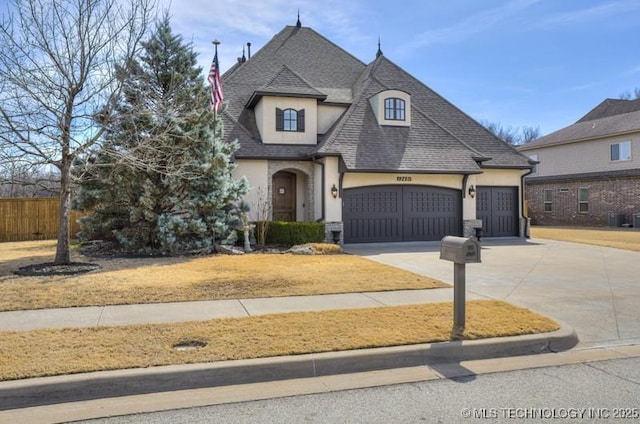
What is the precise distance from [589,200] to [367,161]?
785 inches

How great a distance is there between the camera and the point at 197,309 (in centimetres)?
693

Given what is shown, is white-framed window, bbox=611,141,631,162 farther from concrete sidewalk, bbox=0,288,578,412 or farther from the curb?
the curb

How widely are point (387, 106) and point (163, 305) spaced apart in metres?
13.9

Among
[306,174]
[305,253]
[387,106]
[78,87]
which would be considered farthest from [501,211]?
[78,87]

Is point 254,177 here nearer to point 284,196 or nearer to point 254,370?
point 284,196

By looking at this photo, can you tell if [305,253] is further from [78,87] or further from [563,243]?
[563,243]

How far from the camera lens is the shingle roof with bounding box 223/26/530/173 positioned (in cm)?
1758

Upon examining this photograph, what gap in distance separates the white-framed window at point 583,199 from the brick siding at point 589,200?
0.61 feet

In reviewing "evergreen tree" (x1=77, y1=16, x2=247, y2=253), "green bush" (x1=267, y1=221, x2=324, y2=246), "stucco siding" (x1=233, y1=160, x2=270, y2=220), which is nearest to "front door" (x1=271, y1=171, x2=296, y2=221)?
"stucco siding" (x1=233, y1=160, x2=270, y2=220)

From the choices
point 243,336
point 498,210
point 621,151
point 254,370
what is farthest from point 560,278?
point 621,151

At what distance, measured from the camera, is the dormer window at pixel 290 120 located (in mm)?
18375

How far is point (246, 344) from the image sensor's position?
509 centimetres

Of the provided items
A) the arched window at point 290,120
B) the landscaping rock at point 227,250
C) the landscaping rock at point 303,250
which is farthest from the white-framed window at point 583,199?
the landscaping rock at point 227,250

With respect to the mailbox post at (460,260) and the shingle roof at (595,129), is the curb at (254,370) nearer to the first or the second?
the mailbox post at (460,260)
